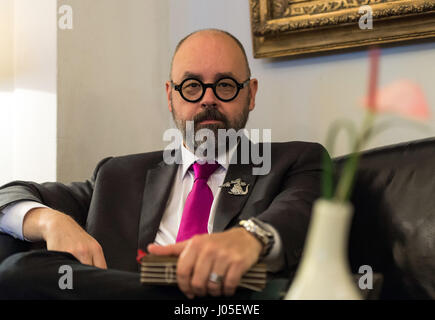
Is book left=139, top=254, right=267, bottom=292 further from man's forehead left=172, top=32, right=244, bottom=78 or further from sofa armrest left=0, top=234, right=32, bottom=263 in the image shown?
man's forehead left=172, top=32, right=244, bottom=78

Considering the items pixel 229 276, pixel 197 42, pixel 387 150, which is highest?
pixel 197 42

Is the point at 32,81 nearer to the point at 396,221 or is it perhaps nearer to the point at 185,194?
the point at 185,194

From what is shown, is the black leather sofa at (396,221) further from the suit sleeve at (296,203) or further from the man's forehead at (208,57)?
the man's forehead at (208,57)

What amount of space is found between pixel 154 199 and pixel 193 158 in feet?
0.65

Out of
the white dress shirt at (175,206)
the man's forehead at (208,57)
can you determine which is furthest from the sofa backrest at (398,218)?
the man's forehead at (208,57)

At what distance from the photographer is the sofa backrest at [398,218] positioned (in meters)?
1.60

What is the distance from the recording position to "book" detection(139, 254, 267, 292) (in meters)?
0.89

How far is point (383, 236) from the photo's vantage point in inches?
66.5

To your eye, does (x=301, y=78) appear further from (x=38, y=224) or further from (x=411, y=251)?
(x=38, y=224)

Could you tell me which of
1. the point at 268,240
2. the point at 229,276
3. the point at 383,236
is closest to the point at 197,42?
the point at 383,236

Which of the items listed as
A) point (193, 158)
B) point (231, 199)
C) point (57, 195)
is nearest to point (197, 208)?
point (231, 199)

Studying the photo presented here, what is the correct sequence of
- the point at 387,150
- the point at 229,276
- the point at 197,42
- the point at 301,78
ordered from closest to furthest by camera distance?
the point at 229,276 < the point at 387,150 < the point at 197,42 < the point at 301,78

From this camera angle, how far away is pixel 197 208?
5.90ft

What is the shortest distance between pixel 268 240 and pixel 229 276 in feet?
0.65
